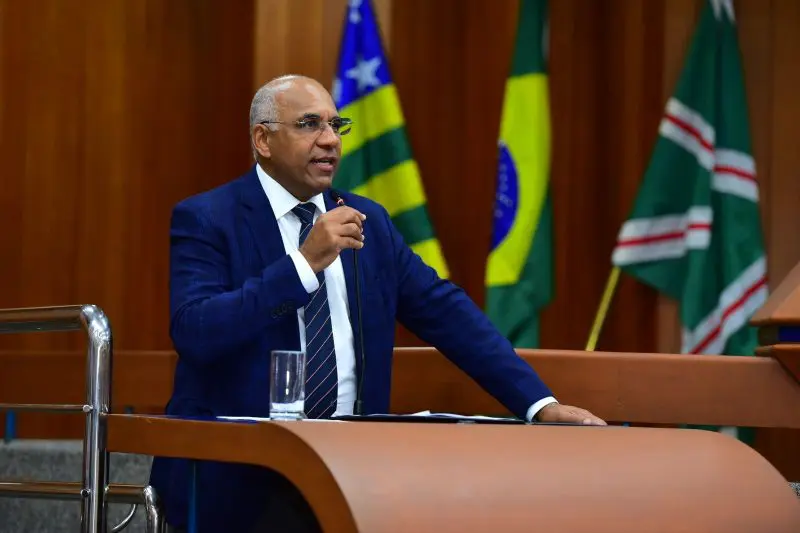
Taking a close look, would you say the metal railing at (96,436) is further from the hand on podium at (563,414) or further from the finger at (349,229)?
the hand on podium at (563,414)

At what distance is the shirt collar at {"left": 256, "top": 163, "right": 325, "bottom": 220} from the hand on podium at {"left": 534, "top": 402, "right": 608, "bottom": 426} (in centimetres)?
68

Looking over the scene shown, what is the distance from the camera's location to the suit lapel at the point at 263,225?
9.25 ft

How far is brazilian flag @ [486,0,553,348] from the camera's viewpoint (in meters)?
5.34

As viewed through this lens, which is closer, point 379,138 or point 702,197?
point 702,197

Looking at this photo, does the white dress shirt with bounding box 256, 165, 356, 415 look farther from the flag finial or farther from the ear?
the flag finial

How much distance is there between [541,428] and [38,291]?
13.1 ft

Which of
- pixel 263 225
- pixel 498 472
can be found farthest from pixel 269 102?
pixel 498 472

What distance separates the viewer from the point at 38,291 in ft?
18.6

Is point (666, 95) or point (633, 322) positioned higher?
point (666, 95)

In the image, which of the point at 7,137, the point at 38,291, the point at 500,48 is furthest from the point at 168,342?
the point at 500,48

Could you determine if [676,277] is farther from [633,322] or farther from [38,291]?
[38,291]

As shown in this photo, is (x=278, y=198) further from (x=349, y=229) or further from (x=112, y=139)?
(x=112, y=139)

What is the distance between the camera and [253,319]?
2.54 m

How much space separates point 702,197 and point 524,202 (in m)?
0.73
